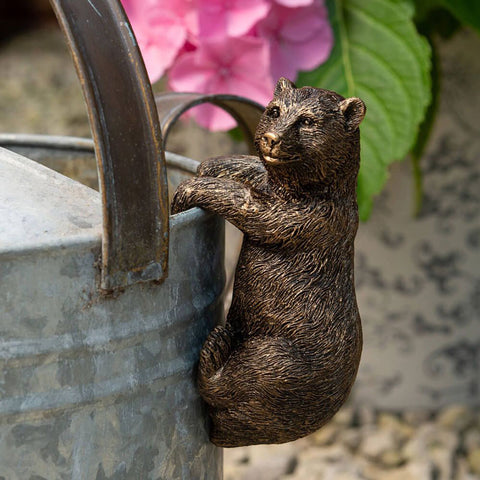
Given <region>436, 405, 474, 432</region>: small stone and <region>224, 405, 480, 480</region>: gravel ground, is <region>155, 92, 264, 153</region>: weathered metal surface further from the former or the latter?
<region>436, 405, 474, 432</region>: small stone

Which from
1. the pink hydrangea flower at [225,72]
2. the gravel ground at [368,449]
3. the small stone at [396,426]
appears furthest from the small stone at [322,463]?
the pink hydrangea flower at [225,72]

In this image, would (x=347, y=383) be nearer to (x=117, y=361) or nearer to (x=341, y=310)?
(x=341, y=310)

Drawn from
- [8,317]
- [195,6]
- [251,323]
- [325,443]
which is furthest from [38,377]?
[325,443]

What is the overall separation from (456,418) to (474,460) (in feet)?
0.36

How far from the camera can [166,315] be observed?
2.06ft

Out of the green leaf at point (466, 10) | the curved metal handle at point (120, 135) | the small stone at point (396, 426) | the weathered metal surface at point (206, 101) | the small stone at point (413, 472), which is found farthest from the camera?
the small stone at point (396, 426)

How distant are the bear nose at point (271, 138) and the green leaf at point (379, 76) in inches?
19.7

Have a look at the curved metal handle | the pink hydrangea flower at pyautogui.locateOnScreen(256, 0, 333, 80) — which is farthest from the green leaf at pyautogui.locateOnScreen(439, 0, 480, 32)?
the curved metal handle

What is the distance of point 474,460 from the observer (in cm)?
145

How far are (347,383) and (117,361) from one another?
198 millimetres

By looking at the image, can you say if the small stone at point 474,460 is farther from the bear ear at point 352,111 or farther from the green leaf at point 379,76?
the bear ear at point 352,111

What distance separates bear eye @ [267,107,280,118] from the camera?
2.07 ft

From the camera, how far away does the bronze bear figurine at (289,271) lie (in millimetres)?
621

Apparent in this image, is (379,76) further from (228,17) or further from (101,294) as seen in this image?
(101,294)
